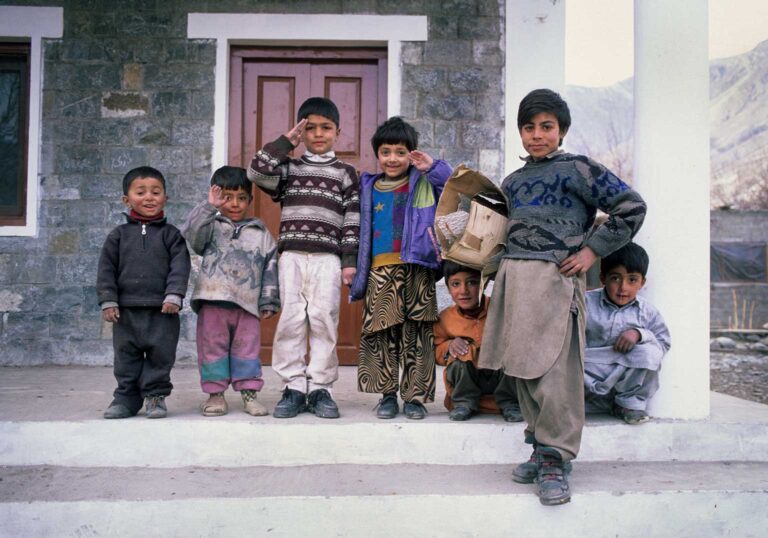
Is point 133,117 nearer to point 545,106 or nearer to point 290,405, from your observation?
point 290,405

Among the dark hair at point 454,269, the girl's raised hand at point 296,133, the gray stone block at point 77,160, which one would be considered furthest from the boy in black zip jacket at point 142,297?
the gray stone block at point 77,160

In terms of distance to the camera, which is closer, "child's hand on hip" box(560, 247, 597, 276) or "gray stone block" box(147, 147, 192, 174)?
"child's hand on hip" box(560, 247, 597, 276)

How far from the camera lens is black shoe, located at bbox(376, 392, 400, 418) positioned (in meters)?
3.32

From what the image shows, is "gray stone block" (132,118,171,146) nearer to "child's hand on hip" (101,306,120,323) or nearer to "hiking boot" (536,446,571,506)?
"child's hand on hip" (101,306,120,323)

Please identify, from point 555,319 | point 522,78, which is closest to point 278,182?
point 555,319

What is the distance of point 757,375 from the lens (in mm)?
8641

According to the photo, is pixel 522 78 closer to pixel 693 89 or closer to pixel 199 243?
pixel 693 89

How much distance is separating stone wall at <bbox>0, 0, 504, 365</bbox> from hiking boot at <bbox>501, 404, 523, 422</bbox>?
2303 mm

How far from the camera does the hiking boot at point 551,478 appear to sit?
2645mm

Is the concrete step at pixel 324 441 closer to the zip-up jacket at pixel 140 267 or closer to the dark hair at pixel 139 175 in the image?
the zip-up jacket at pixel 140 267

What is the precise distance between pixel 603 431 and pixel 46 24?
189 inches

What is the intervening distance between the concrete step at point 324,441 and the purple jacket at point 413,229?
2.30 ft

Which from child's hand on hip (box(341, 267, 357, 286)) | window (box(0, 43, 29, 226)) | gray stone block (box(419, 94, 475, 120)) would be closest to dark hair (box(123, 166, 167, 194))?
child's hand on hip (box(341, 267, 357, 286))

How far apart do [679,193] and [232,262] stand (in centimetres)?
216
